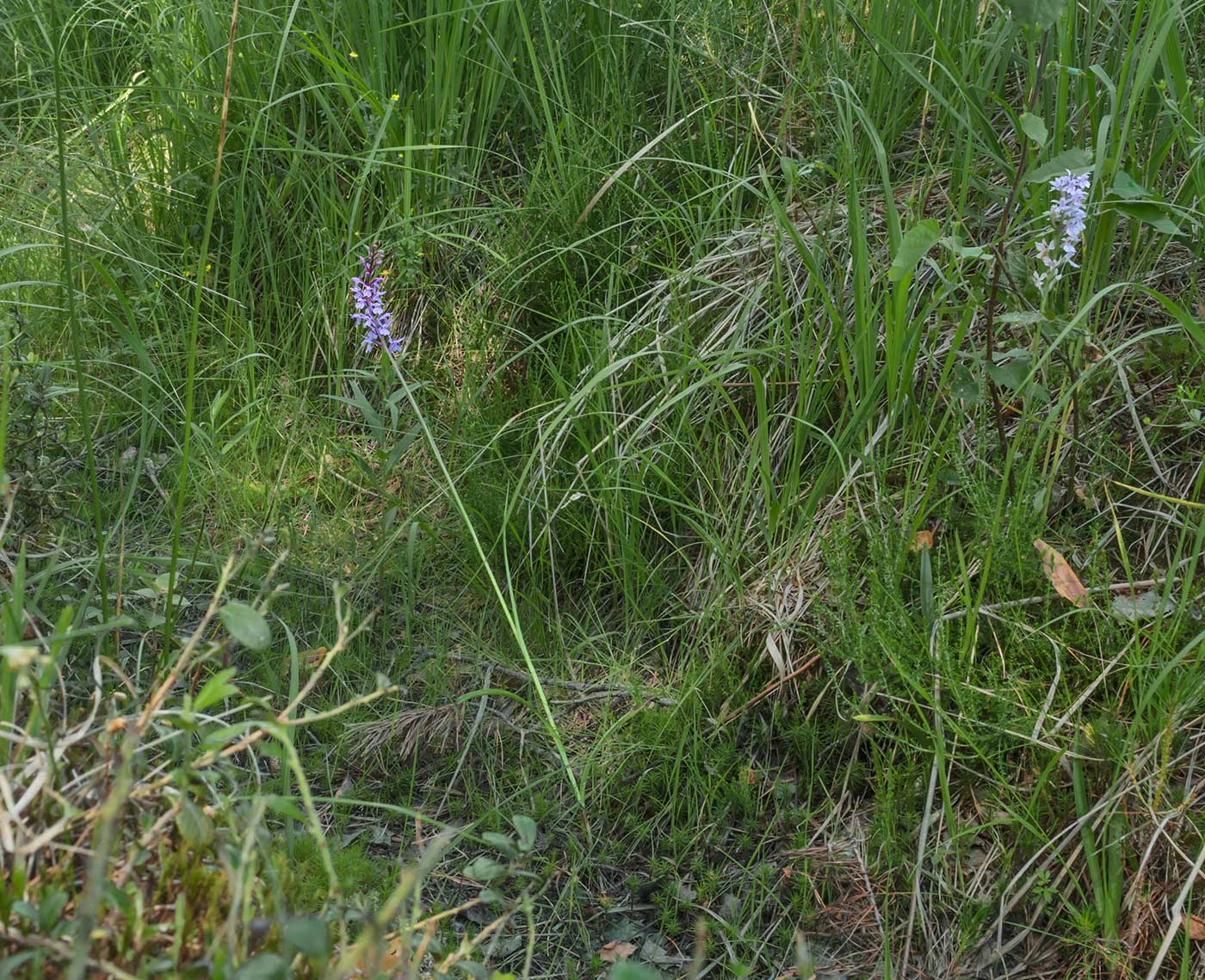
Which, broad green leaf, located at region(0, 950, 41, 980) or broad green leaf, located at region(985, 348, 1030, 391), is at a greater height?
broad green leaf, located at region(0, 950, 41, 980)

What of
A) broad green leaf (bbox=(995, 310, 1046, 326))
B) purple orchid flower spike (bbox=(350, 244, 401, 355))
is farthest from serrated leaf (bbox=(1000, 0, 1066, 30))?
purple orchid flower spike (bbox=(350, 244, 401, 355))

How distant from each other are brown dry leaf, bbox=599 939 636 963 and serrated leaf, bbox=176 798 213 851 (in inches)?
42.2

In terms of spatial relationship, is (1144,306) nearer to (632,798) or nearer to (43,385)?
(632,798)

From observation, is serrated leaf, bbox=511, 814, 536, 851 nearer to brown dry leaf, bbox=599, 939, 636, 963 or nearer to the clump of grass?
the clump of grass

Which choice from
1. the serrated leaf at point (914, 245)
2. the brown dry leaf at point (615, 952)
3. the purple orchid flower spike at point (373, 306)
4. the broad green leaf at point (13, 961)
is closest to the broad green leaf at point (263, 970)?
the broad green leaf at point (13, 961)

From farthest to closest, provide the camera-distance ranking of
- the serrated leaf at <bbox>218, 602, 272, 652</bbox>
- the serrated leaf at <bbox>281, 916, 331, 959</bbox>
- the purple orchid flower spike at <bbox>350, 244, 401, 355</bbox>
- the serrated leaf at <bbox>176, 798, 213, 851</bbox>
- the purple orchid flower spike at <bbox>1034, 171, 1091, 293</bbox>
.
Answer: the purple orchid flower spike at <bbox>350, 244, 401, 355</bbox>, the purple orchid flower spike at <bbox>1034, 171, 1091, 293</bbox>, the serrated leaf at <bbox>218, 602, 272, 652</bbox>, the serrated leaf at <bbox>176, 798, 213, 851</bbox>, the serrated leaf at <bbox>281, 916, 331, 959</bbox>

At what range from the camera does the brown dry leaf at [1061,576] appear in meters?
1.94

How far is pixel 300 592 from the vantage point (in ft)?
7.80

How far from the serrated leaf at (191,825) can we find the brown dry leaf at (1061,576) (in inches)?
59.0

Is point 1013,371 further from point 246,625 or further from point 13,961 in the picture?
point 13,961

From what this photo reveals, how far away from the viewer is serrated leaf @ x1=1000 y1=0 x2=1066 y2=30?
1.86 meters

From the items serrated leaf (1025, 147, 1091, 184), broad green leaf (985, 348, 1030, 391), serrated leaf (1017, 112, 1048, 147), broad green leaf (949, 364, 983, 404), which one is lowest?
broad green leaf (949, 364, 983, 404)

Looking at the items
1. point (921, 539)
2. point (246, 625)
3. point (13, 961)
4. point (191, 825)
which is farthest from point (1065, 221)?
point (13, 961)

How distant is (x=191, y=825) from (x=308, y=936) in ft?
0.82
